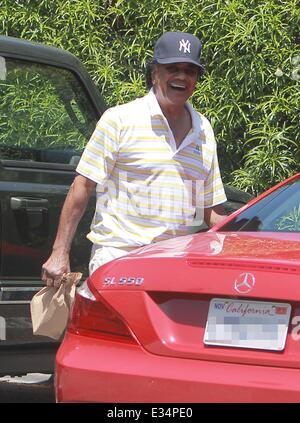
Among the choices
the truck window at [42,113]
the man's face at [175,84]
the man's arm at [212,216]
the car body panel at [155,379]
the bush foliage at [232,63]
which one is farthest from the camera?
the bush foliage at [232,63]

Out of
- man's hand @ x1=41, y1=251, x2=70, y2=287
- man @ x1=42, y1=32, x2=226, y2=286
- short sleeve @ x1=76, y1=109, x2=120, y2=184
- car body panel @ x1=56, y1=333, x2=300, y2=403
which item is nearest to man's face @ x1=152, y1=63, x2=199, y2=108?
man @ x1=42, y1=32, x2=226, y2=286

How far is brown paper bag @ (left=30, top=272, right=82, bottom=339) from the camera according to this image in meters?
4.58

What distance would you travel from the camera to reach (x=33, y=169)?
17.9 ft

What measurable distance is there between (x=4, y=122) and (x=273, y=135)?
313cm

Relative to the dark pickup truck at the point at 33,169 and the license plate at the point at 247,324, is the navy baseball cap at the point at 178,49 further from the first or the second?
the license plate at the point at 247,324

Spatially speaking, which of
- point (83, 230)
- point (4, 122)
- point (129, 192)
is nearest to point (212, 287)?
point (129, 192)

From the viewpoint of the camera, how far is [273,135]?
8.30 m

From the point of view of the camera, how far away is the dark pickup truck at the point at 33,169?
5.18 metres

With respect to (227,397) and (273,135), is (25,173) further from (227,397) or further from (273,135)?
(273,135)

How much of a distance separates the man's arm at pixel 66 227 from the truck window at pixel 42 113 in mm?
975

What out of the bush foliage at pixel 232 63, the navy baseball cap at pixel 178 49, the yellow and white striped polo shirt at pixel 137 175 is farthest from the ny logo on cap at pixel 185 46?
the bush foliage at pixel 232 63

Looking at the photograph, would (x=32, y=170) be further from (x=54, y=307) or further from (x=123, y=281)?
(x=123, y=281)

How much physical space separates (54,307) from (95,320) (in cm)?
66

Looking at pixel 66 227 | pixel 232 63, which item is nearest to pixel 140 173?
pixel 66 227
